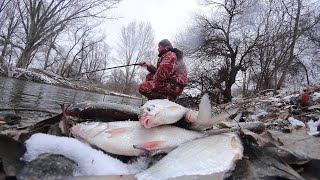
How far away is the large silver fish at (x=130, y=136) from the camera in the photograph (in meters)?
2.07

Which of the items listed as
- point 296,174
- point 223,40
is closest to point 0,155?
point 296,174

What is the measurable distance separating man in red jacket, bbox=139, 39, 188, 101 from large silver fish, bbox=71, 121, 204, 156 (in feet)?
8.72

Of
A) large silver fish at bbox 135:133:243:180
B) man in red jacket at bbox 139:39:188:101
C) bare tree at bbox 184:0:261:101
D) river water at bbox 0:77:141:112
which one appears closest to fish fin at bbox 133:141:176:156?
large silver fish at bbox 135:133:243:180

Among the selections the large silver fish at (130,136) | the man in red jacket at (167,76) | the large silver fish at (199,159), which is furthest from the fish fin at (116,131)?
the man in red jacket at (167,76)

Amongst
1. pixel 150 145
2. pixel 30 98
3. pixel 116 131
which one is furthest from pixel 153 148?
pixel 30 98

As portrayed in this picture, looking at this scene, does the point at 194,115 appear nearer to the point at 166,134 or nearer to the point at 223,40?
the point at 166,134

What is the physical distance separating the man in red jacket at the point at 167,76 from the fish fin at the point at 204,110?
2.69m

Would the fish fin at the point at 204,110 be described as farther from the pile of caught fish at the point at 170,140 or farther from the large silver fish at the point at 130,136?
the large silver fish at the point at 130,136

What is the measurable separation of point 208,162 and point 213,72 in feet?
65.1

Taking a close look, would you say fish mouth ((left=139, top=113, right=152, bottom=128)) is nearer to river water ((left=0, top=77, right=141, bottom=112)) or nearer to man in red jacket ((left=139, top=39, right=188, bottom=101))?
man in red jacket ((left=139, top=39, right=188, bottom=101))

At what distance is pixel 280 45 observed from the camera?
825 inches

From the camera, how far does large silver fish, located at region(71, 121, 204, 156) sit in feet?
6.81

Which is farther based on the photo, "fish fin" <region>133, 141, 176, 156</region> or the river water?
the river water

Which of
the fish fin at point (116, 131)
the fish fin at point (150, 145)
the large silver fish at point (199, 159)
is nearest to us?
the large silver fish at point (199, 159)
